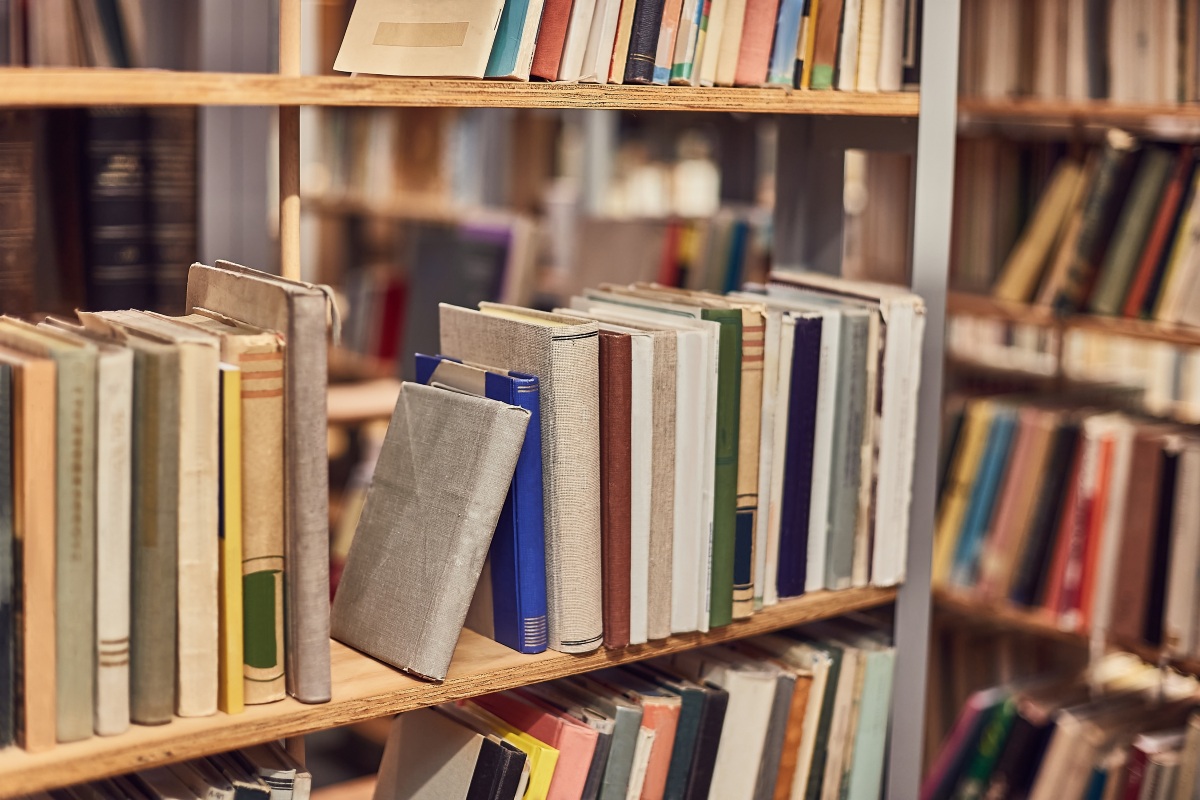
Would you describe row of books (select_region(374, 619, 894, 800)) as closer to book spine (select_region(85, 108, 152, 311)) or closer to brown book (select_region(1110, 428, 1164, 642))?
brown book (select_region(1110, 428, 1164, 642))

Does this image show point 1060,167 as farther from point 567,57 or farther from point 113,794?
point 113,794

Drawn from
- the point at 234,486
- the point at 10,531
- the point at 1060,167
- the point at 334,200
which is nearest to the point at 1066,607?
the point at 1060,167

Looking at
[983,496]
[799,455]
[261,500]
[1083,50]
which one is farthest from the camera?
[983,496]

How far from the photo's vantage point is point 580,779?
4.50 ft

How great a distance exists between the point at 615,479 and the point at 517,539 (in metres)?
0.12

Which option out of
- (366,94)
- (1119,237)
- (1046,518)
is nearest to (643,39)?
(366,94)

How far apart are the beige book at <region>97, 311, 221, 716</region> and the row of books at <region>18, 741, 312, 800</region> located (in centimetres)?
10

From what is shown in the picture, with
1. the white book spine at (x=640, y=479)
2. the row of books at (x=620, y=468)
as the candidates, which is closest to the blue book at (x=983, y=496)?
the row of books at (x=620, y=468)

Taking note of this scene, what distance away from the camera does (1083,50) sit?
92.2 inches

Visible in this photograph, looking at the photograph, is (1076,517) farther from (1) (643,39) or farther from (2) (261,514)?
(2) (261,514)

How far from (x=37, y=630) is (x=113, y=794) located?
9.6 inches

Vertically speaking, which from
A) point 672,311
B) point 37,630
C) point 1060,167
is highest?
point 1060,167

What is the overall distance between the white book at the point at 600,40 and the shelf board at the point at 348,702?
599mm

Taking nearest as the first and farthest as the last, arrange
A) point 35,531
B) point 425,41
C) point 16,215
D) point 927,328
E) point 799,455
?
point 35,531 → point 425,41 → point 799,455 → point 927,328 → point 16,215
